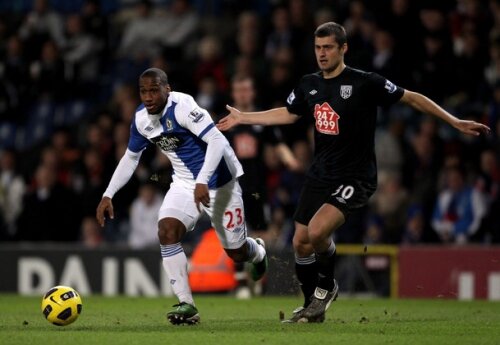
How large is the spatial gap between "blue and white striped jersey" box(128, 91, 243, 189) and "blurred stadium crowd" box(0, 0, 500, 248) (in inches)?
127

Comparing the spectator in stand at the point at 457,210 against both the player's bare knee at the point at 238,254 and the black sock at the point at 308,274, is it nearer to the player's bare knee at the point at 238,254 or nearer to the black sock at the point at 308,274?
the player's bare knee at the point at 238,254

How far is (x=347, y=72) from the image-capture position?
9023 millimetres

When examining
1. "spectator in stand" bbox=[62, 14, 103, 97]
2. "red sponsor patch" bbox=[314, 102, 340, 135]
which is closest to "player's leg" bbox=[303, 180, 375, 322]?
"red sponsor patch" bbox=[314, 102, 340, 135]

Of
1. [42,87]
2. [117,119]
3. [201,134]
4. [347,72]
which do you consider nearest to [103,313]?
[201,134]

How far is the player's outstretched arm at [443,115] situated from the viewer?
8.75 m

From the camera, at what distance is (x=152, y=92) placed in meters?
8.94

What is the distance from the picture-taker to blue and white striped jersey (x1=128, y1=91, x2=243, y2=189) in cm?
897

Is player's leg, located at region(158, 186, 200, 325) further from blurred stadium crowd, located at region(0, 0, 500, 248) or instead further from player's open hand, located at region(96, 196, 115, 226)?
blurred stadium crowd, located at region(0, 0, 500, 248)

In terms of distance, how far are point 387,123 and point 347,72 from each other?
23.4 ft

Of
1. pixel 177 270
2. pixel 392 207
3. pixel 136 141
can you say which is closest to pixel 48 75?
pixel 392 207

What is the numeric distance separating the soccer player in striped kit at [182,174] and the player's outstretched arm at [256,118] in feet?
0.58

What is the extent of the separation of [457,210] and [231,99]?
13.1ft

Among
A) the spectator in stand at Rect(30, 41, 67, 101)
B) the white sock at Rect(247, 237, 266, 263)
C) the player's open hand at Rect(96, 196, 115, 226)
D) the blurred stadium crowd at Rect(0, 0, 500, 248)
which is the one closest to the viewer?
the player's open hand at Rect(96, 196, 115, 226)

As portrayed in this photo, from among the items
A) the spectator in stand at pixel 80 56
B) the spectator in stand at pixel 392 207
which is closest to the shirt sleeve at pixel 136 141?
the spectator in stand at pixel 392 207
